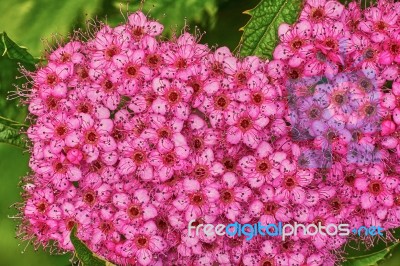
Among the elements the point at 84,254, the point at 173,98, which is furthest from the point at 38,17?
the point at 84,254

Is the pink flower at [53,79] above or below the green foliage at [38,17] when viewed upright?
below

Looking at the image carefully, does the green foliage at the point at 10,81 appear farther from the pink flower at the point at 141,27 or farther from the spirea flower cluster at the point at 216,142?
the pink flower at the point at 141,27

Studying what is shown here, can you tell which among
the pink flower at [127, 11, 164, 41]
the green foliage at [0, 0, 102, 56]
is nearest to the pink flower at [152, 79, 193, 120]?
the pink flower at [127, 11, 164, 41]

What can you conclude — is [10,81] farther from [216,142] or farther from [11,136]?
[216,142]

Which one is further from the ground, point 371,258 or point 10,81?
point 10,81

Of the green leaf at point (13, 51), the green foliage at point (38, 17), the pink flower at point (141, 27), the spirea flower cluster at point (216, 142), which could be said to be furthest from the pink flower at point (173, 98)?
the green foliage at point (38, 17)
